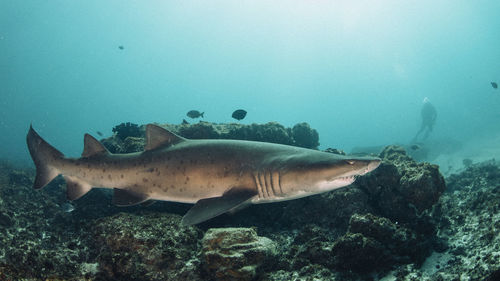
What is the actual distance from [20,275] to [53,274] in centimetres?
67

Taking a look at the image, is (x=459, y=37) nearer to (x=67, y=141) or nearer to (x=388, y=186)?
(x=388, y=186)

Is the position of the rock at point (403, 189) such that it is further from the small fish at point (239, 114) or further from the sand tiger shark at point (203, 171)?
the small fish at point (239, 114)

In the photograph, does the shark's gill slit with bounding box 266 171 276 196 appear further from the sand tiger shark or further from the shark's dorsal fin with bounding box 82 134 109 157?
the shark's dorsal fin with bounding box 82 134 109 157

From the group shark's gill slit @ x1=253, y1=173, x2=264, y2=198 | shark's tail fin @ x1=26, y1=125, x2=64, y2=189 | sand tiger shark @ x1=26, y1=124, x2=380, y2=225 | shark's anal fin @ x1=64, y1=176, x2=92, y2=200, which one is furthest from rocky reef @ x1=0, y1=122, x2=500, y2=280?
shark's tail fin @ x1=26, y1=125, x2=64, y2=189

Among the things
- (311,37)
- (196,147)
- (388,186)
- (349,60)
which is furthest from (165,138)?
(349,60)

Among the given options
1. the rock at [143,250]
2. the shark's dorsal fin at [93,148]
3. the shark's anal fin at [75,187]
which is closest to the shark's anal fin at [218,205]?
the rock at [143,250]

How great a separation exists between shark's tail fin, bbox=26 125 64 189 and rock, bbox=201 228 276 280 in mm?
3354

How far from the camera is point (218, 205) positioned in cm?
321

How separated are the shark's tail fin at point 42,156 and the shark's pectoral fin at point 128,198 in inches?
57.6

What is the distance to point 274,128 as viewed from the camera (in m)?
10.1

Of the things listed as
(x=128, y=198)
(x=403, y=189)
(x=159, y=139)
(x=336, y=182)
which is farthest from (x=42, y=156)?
(x=403, y=189)

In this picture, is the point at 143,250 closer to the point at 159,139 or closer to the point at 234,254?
the point at 234,254

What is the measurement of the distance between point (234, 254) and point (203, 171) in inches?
49.4

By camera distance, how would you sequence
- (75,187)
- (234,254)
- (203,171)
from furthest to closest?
1. (75,187)
2. (203,171)
3. (234,254)
